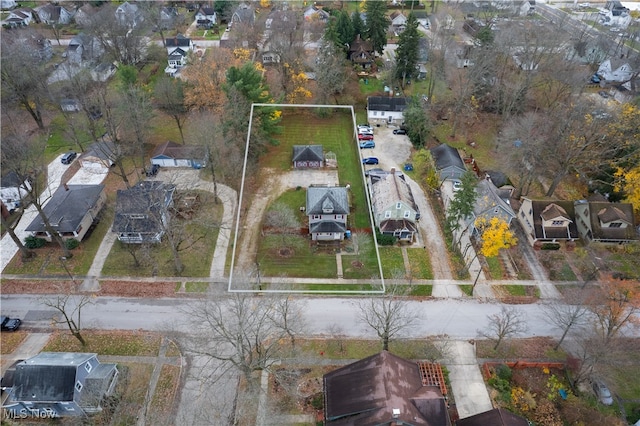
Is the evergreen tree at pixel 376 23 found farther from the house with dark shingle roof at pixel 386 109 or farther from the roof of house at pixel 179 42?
the roof of house at pixel 179 42

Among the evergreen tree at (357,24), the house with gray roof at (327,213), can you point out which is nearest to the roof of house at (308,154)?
the house with gray roof at (327,213)

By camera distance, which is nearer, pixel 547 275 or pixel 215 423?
pixel 215 423

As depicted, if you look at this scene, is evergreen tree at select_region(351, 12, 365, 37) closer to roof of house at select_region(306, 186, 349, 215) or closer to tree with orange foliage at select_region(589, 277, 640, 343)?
roof of house at select_region(306, 186, 349, 215)

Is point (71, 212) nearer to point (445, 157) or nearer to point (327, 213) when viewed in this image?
point (327, 213)

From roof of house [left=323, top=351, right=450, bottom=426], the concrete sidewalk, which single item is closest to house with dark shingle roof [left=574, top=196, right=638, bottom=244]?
the concrete sidewalk

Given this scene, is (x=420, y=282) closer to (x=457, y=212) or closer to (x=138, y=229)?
(x=457, y=212)

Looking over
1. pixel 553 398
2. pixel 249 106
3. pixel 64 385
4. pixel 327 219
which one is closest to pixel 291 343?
pixel 327 219
